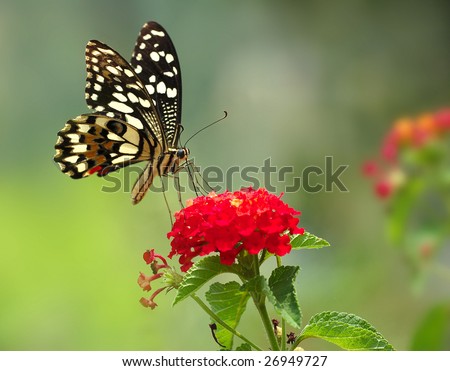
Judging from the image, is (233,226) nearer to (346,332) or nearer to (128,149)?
(346,332)

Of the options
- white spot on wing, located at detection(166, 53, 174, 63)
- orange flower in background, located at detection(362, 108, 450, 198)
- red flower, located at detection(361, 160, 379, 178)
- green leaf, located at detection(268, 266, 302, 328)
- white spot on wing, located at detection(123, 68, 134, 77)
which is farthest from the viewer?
red flower, located at detection(361, 160, 379, 178)

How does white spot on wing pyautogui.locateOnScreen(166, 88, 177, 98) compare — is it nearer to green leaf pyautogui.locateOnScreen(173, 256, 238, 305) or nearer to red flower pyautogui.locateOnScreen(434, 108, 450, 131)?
red flower pyautogui.locateOnScreen(434, 108, 450, 131)

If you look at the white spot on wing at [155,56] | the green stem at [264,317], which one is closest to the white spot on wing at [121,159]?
the white spot on wing at [155,56]

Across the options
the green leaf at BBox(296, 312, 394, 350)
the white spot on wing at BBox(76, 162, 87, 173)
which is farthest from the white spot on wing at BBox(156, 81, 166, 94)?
the green leaf at BBox(296, 312, 394, 350)

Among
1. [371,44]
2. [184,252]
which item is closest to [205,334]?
[184,252]

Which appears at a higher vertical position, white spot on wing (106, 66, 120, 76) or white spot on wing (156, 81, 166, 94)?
white spot on wing (106, 66, 120, 76)

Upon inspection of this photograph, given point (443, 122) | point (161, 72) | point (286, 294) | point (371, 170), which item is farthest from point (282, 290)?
point (371, 170)

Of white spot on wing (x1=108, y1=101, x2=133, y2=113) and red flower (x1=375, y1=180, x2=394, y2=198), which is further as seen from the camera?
red flower (x1=375, y1=180, x2=394, y2=198)

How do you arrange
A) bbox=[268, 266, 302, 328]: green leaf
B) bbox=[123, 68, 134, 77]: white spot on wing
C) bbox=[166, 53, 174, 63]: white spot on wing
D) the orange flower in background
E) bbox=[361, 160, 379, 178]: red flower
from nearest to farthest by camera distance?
bbox=[268, 266, 302, 328]: green leaf < bbox=[123, 68, 134, 77]: white spot on wing < bbox=[166, 53, 174, 63]: white spot on wing < the orange flower in background < bbox=[361, 160, 379, 178]: red flower
